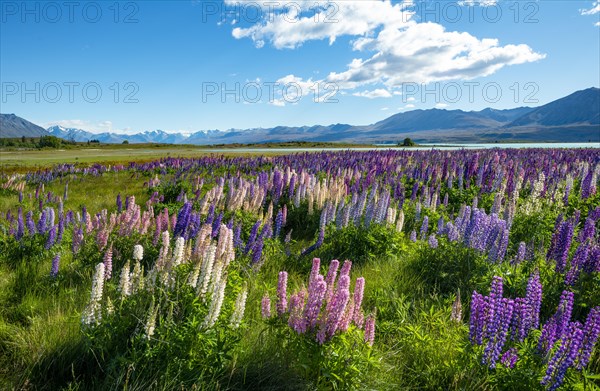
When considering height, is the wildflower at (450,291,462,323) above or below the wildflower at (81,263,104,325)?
below

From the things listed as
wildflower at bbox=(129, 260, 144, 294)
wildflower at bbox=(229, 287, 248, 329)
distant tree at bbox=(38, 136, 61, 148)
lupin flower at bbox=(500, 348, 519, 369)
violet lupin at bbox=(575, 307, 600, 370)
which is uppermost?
distant tree at bbox=(38, 136, 61, 148)

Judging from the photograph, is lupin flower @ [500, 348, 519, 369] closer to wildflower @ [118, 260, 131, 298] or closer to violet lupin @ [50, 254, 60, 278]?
wildflower @ [118, 260, 131, 298]

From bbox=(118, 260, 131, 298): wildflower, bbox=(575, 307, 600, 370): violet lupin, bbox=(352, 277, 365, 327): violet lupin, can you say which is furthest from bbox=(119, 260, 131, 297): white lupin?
bbox=(575, 307, 600, 370): violet lupin

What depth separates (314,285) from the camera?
299 cm

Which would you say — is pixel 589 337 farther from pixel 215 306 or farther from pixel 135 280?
pixel 135 280

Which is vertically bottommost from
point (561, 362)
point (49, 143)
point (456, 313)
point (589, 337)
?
point (456, 313)

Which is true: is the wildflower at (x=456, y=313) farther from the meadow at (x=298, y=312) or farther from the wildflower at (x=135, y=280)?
the wildflower at (x=135, y=280)

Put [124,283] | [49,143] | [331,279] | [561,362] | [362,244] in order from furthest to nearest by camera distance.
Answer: [49,143] < [362,244] < [124,283] < [331,279] < [561,362]

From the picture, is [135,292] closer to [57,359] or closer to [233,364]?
[57,359]

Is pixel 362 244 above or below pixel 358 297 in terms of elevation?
below

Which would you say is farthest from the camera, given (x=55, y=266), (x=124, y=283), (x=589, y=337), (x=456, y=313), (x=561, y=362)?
(x=55, y=266)

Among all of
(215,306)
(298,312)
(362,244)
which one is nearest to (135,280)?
(215,306)

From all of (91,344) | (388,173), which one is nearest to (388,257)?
(91,344)

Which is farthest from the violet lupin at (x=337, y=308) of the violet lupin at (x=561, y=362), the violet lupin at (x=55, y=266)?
the violet lupin at (x=55, y=266)
